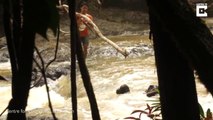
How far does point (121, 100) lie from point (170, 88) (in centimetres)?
494

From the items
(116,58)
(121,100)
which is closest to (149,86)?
(121,100)

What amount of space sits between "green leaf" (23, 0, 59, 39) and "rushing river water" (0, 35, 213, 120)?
3927 millimetres

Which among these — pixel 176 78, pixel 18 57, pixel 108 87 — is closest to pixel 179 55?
pixel 176 78

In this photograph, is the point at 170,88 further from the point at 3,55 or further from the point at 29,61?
the point at 3,55

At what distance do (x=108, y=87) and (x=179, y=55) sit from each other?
5.83 metres

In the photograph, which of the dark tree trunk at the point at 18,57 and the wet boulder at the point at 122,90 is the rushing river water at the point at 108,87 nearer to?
the wet boulder at the point at 122,90

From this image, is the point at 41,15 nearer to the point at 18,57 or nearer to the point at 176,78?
the point at 18,57

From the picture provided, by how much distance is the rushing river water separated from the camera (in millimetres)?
5719

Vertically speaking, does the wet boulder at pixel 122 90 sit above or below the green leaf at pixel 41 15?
below

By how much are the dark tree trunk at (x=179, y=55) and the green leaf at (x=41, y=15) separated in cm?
28

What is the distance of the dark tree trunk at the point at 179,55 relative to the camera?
1038mm

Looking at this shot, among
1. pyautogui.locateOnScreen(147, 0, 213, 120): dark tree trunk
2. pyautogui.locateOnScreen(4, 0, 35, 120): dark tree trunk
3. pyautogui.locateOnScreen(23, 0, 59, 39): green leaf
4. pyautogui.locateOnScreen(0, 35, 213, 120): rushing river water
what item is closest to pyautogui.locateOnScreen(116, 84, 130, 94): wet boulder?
pyautogui.locateOnScreen(0, 35, 213, 120): rushing river water

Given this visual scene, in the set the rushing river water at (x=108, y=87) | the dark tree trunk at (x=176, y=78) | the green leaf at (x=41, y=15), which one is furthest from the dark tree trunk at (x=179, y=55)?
the rushing river water at (x=108, y=87)

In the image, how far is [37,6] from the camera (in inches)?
34.4
